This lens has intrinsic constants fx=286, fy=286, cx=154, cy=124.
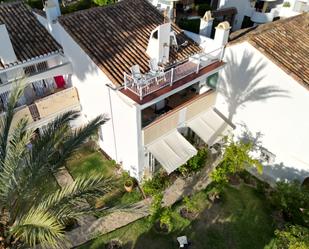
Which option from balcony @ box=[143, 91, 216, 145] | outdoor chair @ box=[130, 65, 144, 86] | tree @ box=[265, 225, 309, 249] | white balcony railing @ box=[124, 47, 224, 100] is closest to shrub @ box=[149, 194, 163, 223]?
balcony @ box=[143, 91, 216, 145]

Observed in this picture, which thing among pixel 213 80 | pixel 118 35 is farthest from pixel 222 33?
pixel 118 35

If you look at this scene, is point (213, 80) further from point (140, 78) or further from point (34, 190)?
point (34, 190)

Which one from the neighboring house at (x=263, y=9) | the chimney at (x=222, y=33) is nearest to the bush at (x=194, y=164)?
the chimney at (x=222, y=33)

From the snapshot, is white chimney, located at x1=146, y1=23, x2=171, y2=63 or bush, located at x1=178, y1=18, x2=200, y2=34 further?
bush, located at x1=178, y1=18, x2=200, y2=34

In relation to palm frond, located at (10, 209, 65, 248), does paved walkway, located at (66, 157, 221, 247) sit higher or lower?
lower

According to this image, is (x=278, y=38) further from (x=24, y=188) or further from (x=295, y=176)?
(x=24, y=188)

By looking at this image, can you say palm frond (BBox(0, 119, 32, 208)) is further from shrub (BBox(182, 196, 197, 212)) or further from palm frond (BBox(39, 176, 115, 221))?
shrub (BBox(182, 196, 197, 212))

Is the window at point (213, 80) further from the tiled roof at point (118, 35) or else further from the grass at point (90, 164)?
the grass at point (90, 164)

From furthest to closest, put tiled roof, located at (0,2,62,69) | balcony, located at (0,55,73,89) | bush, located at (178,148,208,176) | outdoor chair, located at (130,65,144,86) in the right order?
bush, located at (178,148,208,176), tiled roof, located at (0,2,62,69), balcony, located at (0,55,73,89), outdoor chair, located at (130,65,144,86)
